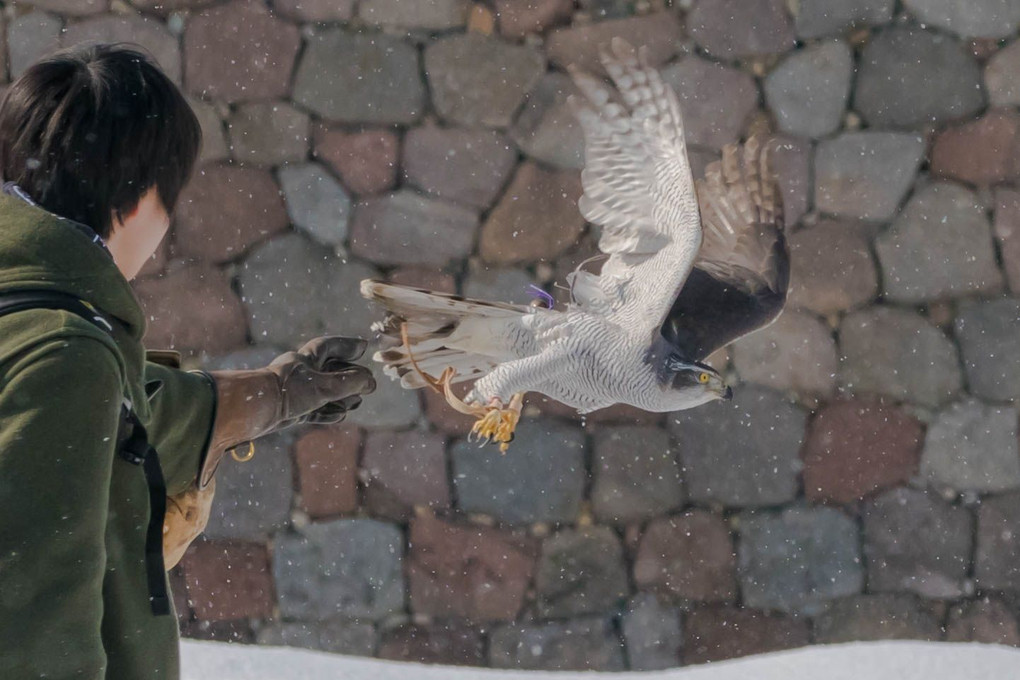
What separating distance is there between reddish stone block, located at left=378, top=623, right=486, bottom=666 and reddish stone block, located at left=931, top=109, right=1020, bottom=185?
2254 millimetres

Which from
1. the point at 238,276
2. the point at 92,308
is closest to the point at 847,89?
the point at 238,276

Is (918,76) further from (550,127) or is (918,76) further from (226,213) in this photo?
(226,213)

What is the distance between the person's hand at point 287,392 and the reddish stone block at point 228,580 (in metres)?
2.19

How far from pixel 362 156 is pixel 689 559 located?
1.78 m

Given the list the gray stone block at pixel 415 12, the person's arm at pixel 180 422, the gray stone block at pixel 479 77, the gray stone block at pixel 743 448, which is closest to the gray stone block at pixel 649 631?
the gray stone block at pixel 743 448

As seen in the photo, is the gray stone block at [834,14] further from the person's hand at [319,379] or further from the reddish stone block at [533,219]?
the person's hand at [319,379]

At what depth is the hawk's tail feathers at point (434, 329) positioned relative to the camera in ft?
7.42

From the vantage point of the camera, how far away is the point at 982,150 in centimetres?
371

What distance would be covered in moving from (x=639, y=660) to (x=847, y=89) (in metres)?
2.08

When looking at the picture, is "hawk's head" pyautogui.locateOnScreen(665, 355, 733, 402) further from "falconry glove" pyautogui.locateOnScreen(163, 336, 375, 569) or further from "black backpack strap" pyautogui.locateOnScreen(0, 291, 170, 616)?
"black backpack strap" pyautogui.locateOnScreen(0, 291, 170, 616)

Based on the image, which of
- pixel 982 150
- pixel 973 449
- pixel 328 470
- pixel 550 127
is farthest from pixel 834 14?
pixel 328 470

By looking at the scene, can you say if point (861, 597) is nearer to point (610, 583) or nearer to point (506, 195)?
point (610, 583)

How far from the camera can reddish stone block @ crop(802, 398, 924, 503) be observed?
385cm

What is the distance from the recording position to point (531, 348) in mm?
2322
